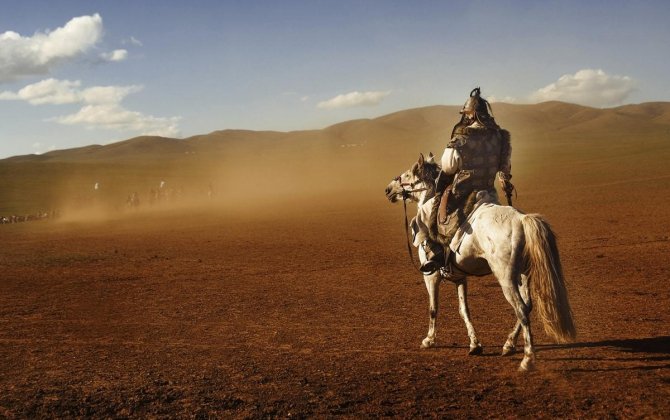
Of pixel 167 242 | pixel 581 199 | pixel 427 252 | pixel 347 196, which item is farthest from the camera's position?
pixel 347 196

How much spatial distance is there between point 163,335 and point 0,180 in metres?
91.6

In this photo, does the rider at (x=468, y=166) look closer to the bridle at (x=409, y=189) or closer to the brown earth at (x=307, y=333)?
the bridle at (x=409, y=189)

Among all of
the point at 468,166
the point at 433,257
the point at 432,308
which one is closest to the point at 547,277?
the point at 433,257

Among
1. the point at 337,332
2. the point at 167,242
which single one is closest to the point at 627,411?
the point at 337,332

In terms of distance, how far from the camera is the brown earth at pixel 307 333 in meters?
5.89

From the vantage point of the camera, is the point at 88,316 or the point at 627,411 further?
the point at 88,316

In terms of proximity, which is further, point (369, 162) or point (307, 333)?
point (369, 162)

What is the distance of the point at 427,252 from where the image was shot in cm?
759

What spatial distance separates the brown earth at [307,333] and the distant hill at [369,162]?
1419 inches

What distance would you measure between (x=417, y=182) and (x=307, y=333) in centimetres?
307

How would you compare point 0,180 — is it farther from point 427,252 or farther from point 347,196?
point 427,252

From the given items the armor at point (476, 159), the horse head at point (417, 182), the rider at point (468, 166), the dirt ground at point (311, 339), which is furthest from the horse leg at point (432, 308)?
the armor at point (476, 159)

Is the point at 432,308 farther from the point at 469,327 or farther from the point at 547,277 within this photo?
the point at 547,277

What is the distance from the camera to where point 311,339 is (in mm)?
8672
